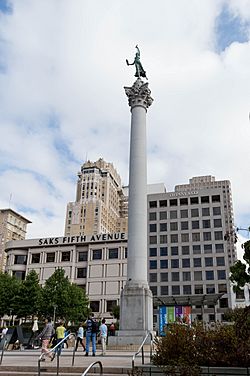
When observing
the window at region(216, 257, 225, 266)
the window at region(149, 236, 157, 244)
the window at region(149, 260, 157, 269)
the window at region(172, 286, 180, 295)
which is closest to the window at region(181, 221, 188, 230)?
the window at region(149, 236, 157, 244)

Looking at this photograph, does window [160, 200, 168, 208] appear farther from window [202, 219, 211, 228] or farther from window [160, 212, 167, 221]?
window [202, 219, 211, 228]

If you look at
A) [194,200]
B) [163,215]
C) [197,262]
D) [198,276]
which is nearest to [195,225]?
[194,200]

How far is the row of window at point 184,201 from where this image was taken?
97375 millimetres

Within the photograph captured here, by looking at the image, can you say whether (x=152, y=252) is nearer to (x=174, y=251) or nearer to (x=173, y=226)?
(x=174, y=251)

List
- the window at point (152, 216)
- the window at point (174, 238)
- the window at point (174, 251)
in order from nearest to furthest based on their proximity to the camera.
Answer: the window at point (174, 251)
the window at point (174, 238)
the window at point (152, 216)

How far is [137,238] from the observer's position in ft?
104

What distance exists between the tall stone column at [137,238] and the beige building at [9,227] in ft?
309

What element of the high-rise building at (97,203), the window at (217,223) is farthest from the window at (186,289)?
the high-rise building at (97,203)

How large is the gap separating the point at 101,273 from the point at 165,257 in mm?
18444

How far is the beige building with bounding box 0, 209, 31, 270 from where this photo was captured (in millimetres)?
121600

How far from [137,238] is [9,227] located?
335ft

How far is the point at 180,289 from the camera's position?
9081cm

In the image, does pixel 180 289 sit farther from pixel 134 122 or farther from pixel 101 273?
pixel 134 122

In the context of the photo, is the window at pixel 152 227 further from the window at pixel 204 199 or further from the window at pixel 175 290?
the window at pixel 175 290
